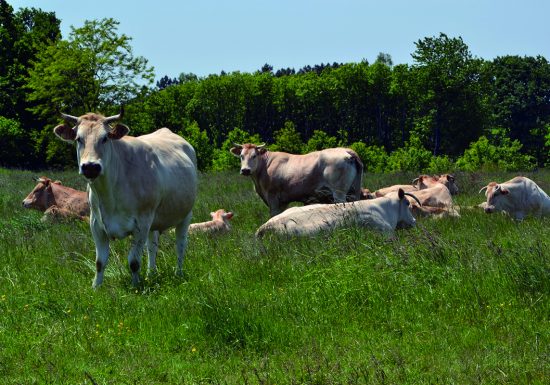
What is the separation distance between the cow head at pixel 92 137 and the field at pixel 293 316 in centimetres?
121

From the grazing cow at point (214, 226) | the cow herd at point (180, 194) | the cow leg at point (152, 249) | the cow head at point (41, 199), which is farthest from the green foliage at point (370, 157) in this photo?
the cow leg at point (152, 249)

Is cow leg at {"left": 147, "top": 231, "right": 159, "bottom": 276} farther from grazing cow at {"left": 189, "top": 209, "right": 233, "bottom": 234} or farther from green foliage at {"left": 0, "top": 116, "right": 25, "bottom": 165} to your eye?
green foliage at {"left": 0, "top": 116, "right": 25, "bottom": 165}

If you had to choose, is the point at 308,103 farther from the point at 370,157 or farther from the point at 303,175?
the point at 303,175

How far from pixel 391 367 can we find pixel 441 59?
69.2 meters

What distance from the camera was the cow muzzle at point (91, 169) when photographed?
8.66 metres

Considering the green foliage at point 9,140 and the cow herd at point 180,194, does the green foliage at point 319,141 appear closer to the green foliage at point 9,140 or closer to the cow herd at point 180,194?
the green foliage at point 9,140

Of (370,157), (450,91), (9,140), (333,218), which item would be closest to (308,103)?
(450,91)

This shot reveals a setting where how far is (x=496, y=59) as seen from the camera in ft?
277

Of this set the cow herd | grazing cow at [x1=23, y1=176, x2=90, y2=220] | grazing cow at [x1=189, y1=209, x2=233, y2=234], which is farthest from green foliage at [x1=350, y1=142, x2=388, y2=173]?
grazing cow at [x1=189, y1=209, x2=233, y2=234]

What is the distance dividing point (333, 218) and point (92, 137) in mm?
4205

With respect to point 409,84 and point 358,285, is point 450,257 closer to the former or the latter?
point 358,285

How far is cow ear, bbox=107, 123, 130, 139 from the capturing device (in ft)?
30.0

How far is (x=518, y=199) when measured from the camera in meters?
16.1

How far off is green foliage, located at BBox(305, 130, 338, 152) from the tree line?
0.42 feet
